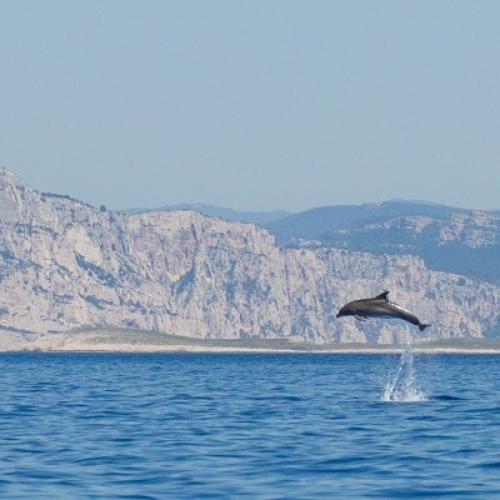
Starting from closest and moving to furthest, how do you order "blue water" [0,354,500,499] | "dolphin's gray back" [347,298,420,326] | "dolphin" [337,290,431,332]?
"blue water" [0,354,500,499] → "dolphin" [337,290,431,332] → "dolphin's gray back" [347,298,420,326]

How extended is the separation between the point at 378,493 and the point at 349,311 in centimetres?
1231

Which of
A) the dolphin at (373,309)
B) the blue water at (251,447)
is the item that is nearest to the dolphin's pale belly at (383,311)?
the dolphin at (373,309)

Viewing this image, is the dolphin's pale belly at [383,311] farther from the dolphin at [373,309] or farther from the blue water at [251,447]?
the blue water at [251,447]

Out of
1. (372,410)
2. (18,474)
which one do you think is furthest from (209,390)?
(18,474)

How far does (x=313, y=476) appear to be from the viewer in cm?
4450

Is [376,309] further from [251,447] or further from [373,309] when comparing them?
[251,447]

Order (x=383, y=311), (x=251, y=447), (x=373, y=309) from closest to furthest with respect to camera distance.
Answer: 1. (x=251, y=447)
2. (x=383, y=311)
3. (x=373, y=309)

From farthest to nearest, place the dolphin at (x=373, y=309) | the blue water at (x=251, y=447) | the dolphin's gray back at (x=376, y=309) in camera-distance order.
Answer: the dolphin's gray back at (x=376, y=309), the dolphin at (x=373, y=309), the blue water at (x=251, y=447)

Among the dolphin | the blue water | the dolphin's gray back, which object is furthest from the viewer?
the dolphin's gray back

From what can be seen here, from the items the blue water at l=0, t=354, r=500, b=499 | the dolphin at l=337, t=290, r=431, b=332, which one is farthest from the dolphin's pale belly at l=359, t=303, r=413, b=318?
the blue water at l=0, t=354, r=500, b=499

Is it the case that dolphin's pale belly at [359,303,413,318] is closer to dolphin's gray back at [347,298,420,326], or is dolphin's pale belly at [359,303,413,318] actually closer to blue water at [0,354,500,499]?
dolphin's gray back at [347,298,420,326]

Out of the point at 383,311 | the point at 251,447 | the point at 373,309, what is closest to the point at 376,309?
the point at 373,309

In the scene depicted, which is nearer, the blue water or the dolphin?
the blue water

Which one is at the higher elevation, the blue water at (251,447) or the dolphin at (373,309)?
the dolphin at (373,309)
